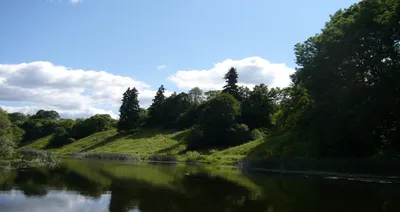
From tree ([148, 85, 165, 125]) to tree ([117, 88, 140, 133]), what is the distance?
5.44 metres

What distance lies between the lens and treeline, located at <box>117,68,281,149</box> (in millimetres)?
88625

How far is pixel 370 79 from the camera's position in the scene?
44719mm

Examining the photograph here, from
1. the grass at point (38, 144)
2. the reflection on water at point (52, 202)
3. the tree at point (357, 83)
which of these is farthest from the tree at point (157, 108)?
the reflection on water at point (52, 202)

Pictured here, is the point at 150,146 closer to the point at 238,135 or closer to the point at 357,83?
the point at 238,135

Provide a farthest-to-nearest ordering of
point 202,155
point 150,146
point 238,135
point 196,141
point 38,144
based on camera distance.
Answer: point 38,144, point 150,146, point 196,141, point 238,135, point 202,155

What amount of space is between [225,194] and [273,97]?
271ft

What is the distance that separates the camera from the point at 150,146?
316 ft

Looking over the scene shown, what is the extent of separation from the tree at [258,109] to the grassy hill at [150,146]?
17.5m

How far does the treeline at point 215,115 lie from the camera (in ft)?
291

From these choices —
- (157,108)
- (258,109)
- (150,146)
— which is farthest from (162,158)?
(157,108)

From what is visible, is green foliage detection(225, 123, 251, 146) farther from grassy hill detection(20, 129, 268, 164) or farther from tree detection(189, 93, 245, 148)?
grassy hill detection(20, 129, 268, 164)

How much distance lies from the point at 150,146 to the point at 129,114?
27.1m

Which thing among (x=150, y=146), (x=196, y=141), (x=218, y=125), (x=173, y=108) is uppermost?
(x=173, y=108)

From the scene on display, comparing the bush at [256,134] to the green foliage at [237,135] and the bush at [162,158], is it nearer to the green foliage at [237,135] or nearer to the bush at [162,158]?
the green foliage at [237,135]
